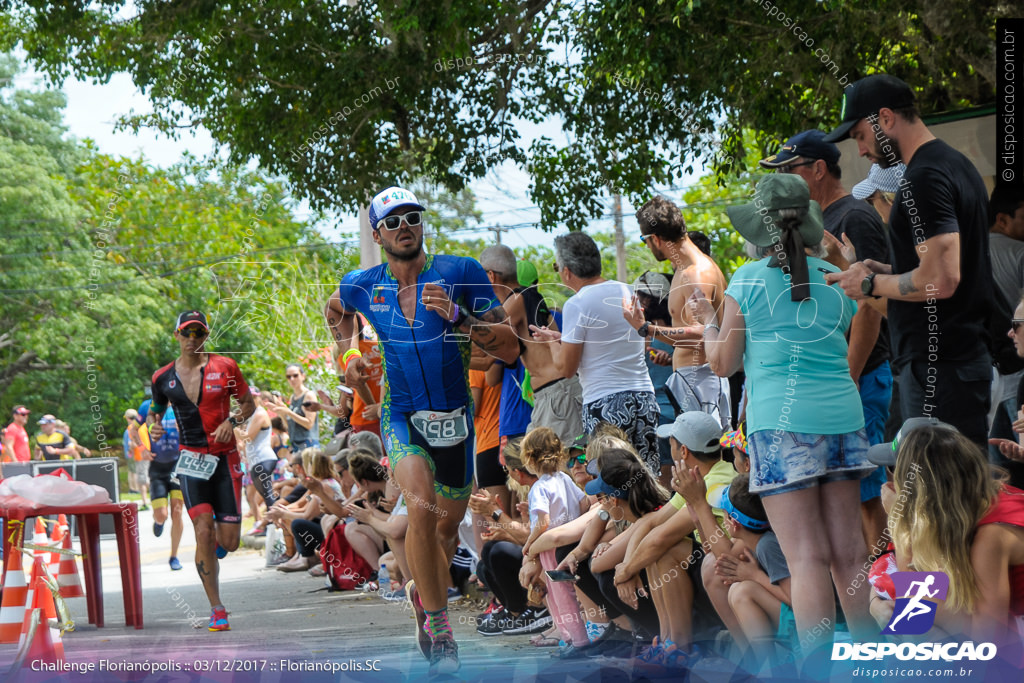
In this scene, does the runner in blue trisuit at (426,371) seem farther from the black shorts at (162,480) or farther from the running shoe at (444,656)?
the black shorts at (162,480)

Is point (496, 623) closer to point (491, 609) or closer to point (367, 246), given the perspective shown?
point (491, 609)

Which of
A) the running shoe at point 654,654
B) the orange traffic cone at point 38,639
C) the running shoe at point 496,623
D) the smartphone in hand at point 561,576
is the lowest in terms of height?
the running shoe at point 496,623

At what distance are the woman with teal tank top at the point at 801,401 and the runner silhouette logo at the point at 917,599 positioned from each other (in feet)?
1.06

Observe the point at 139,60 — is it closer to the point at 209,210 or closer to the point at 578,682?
the point at 578,682

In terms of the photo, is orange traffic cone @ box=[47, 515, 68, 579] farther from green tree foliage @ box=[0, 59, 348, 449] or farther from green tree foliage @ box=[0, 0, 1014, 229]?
green tree foliage @ box=[0, 59, 348, 449]

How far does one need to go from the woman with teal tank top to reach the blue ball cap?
1.76 metres

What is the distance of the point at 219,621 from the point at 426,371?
3.21 metres

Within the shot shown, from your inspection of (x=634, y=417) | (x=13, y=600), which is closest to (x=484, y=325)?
(x=634, y=417)

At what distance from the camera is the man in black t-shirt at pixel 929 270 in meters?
4.14

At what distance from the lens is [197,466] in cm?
804

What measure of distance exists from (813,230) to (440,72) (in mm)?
6492

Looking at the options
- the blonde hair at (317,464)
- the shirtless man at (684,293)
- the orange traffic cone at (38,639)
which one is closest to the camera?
the orange traffic cone at (38,639)

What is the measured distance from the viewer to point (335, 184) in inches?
443

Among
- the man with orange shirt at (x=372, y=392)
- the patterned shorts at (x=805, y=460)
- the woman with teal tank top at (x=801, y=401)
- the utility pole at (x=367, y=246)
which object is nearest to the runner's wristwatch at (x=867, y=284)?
the woman with teal tank top at (x=801, y=401)
